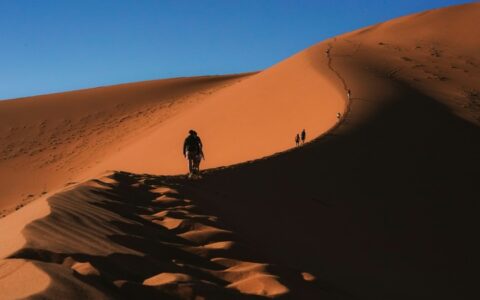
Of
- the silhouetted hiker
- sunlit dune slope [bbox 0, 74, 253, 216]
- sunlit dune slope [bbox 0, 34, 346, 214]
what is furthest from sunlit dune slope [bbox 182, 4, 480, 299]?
sunlit dune slope [bbox 0, 74, 253, 216]

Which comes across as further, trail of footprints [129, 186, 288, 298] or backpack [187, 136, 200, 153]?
backpack [187, 136, 200, 153]

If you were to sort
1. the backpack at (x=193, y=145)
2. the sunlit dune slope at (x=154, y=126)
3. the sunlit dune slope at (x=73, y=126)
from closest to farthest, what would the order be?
the backpack at (x=193, y=145)
the sunlit dune slope at (x=154, y=126)
the sunlit dune slope at (x=73, y=126)

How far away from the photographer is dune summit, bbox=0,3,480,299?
3.82 meters

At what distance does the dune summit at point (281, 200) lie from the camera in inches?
150

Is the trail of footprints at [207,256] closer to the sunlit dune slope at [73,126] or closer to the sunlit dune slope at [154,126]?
the sunlit dune slope at [154,126]

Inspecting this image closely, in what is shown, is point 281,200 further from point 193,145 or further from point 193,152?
point 193,145

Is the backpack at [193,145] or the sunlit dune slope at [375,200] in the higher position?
the backpack at [193,145]

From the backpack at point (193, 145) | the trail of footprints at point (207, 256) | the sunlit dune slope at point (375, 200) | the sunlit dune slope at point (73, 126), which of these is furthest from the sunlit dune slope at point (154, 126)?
the trail of footprints at point (207, 256)

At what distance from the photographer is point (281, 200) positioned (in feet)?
27.3

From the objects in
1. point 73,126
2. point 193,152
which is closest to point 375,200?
point 193,152

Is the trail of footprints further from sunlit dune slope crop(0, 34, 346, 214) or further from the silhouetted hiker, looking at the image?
sunlit dune slope crop(0, 34, 346, 214)

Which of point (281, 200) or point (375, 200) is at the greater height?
point (281, 200)

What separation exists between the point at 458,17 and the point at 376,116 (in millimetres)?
29504

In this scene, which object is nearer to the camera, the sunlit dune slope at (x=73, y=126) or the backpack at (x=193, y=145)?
the backpack at (x=193, y=145)
